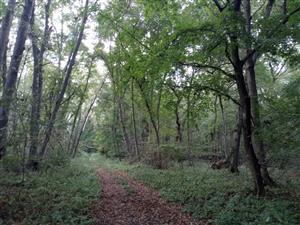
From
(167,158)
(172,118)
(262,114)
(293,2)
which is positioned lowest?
(167,158)

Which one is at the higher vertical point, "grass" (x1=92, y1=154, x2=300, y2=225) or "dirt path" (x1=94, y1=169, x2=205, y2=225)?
"grass" (x1=92, y1=154, x2=300, y2=225)

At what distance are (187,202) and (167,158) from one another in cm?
937

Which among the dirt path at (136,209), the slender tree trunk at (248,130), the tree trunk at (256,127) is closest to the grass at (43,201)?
the dirt path at (136,209)

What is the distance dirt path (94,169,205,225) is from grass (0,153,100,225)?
0.40m

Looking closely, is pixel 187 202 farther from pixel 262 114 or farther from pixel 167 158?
pixel 167 158

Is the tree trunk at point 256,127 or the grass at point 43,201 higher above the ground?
the tree trunk at point 256,127

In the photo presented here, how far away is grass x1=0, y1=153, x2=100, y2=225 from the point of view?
6.58 m

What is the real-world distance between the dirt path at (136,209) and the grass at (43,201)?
0.40 metres

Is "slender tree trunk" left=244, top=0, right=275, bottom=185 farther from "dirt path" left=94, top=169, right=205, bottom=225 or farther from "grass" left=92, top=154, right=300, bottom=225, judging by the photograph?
"dirt path" left=94, top=169, right=205, bottom=225

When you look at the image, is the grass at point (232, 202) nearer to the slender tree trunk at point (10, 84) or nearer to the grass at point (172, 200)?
the grass at point (172, 200)

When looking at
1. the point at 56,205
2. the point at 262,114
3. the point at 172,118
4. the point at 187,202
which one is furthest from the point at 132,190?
the point at 172,118

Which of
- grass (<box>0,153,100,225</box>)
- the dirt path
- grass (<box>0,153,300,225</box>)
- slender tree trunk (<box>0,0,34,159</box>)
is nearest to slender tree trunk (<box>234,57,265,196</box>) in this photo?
grass (<box>0,153,300,225</box>)

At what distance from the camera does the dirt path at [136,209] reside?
22.3 ft

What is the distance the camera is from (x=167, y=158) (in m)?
17.6
